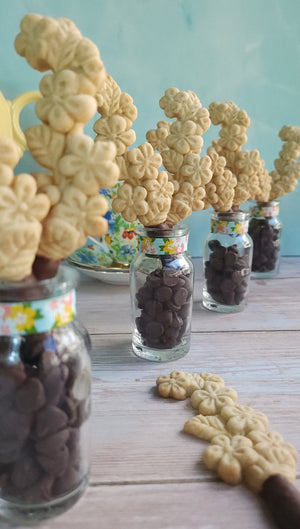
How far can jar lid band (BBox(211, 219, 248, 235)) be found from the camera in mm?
1010

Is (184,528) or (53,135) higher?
(53,135)

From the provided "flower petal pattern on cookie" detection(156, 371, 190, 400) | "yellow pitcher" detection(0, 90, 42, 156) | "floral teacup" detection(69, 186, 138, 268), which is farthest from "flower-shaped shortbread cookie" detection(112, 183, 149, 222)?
"yellow pitcher" detection(0, 90, 42, 156)

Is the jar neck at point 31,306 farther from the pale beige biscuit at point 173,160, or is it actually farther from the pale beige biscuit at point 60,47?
the pale beige biscuit at point 173,160

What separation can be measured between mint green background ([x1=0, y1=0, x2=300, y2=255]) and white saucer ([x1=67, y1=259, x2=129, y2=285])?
0.42 meters

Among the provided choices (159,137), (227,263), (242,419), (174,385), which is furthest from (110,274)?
(242,419)

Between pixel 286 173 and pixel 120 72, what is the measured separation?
55 cm

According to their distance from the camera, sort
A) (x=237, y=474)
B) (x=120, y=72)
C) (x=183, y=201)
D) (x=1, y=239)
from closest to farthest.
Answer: (x=1, y=239) → (x=237, y=474) → (x=183, y=201) → (x=120, y=72)

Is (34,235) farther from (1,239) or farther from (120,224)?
(120,224)

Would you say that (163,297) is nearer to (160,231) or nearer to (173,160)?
(160,231)

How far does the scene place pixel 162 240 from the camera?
2.50ft

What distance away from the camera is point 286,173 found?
1198 millimetres

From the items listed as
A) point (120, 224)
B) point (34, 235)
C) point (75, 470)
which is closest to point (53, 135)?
point (34, 235)

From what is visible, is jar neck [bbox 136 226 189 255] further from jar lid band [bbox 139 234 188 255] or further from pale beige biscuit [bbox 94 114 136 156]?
pale beige biscuit [bbox 94 114 136 156]

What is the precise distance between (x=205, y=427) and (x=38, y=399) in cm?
23
